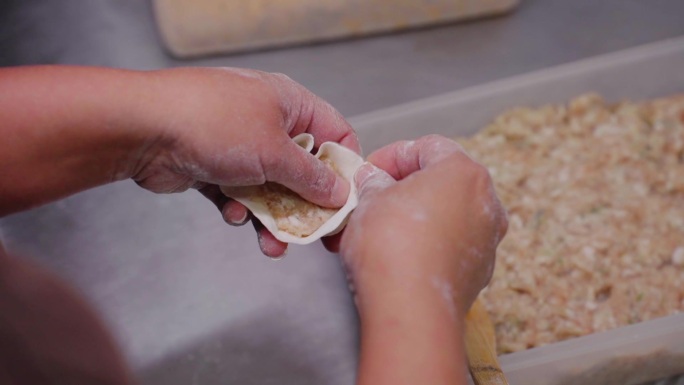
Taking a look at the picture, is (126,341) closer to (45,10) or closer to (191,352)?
(191,352)

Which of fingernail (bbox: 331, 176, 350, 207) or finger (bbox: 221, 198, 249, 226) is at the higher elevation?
fingernail (bbox: 331, 176, 350, 207)

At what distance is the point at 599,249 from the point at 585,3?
2.29 feet

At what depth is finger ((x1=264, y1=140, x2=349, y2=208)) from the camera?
0.69 metres

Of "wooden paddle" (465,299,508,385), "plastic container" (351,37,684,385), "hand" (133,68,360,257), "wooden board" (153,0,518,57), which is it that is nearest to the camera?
"hand" (133,68,360,257)

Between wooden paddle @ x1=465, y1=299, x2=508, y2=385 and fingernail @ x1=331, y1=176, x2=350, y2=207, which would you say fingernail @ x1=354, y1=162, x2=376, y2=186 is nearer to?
fingernail @ x1=331, y1=176, x2=350, y2=207

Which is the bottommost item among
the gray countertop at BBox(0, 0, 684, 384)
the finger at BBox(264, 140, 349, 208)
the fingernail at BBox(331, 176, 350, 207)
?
the gray countertop at BBox(0, 0, 684, 384)

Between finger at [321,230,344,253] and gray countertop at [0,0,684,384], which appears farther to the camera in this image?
gray countertop at [0,0,684,384]

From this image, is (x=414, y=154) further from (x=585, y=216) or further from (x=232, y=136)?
(x=585, y=216)

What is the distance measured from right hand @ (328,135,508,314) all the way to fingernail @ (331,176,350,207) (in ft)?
0.39

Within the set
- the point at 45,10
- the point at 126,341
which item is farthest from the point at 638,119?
the point at 45,10

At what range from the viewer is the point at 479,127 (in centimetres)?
120

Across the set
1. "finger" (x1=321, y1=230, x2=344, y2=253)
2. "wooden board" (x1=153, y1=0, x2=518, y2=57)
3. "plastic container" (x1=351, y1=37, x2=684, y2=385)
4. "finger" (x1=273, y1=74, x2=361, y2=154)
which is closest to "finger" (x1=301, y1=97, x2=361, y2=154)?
"finger" (x1=273, y1=74, x2=361, y2=154)

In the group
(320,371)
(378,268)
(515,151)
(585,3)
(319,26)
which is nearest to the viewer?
(378,268)

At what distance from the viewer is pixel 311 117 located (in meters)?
0.77
